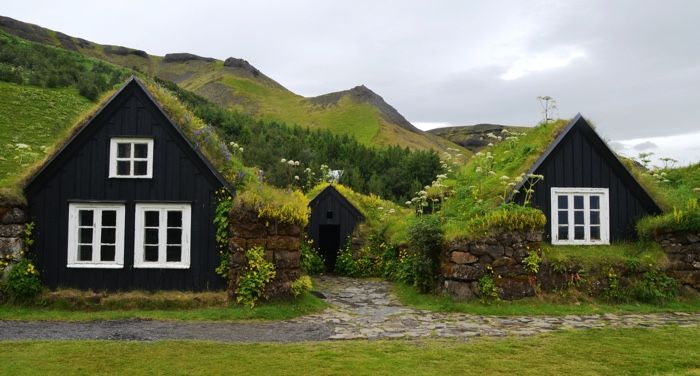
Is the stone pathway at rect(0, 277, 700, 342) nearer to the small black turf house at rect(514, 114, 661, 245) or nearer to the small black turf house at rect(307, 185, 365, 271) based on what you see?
the small black turf house at rect(514, 114, 661, 245)

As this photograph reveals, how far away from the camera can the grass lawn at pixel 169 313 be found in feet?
38.8

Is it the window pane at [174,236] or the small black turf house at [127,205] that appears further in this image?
the window pane at [174,236]

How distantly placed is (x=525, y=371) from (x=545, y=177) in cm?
869

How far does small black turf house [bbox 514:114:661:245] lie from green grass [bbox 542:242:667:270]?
A: 16.3 inches

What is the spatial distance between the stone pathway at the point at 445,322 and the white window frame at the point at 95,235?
16.2 feet

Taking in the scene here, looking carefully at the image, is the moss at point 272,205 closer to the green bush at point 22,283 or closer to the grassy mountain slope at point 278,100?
the green bush at point 22,283

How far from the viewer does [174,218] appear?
13.3m

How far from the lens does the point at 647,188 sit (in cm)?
1580

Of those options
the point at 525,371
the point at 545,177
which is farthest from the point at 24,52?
the point at 525,371

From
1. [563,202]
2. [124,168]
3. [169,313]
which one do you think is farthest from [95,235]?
[563,202]

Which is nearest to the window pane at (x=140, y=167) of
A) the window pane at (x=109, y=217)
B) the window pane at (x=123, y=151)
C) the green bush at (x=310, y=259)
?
the window pane at (x=123, y=151)

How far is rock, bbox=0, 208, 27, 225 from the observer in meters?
12.6

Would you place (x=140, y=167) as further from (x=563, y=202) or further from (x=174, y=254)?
(x=563, y=202)

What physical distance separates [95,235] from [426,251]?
857cm
